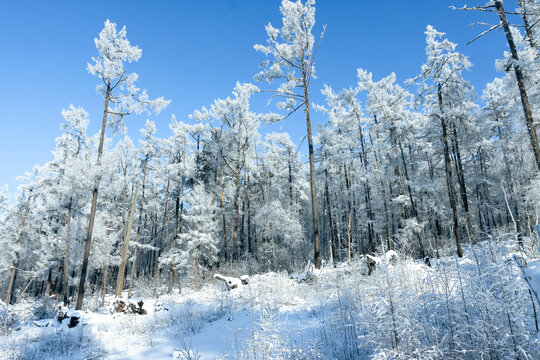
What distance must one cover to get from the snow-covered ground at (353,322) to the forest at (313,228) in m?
0.03

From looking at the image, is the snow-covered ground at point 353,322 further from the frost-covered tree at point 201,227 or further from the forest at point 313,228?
the frost-covered tree at point 201,227

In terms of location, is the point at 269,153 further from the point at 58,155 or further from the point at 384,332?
the point at 384,332

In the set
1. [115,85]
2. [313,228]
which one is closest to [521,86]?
[313,228]

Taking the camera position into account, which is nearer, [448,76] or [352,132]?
[448,76]

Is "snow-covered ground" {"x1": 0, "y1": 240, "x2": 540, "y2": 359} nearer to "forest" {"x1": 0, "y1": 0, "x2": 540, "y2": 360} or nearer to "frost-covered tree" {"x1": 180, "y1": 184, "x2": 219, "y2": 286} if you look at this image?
"forest" {"x1": 0, "y1": 0, "x2": 540, "y2": 360}

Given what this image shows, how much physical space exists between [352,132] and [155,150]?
16325 mm

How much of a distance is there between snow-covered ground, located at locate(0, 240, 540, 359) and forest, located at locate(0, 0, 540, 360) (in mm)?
32

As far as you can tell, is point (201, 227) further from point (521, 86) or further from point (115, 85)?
point (521, 86)

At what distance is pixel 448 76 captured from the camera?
13.8 metres

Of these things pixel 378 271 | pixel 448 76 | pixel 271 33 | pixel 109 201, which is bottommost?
pixel 378 271

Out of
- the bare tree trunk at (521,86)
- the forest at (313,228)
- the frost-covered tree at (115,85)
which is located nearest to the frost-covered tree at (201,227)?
the forest at (313,228)

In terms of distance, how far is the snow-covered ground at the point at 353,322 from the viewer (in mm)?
2494

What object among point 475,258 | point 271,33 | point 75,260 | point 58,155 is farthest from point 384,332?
point 58,155

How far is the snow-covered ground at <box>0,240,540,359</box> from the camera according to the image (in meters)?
2.49
